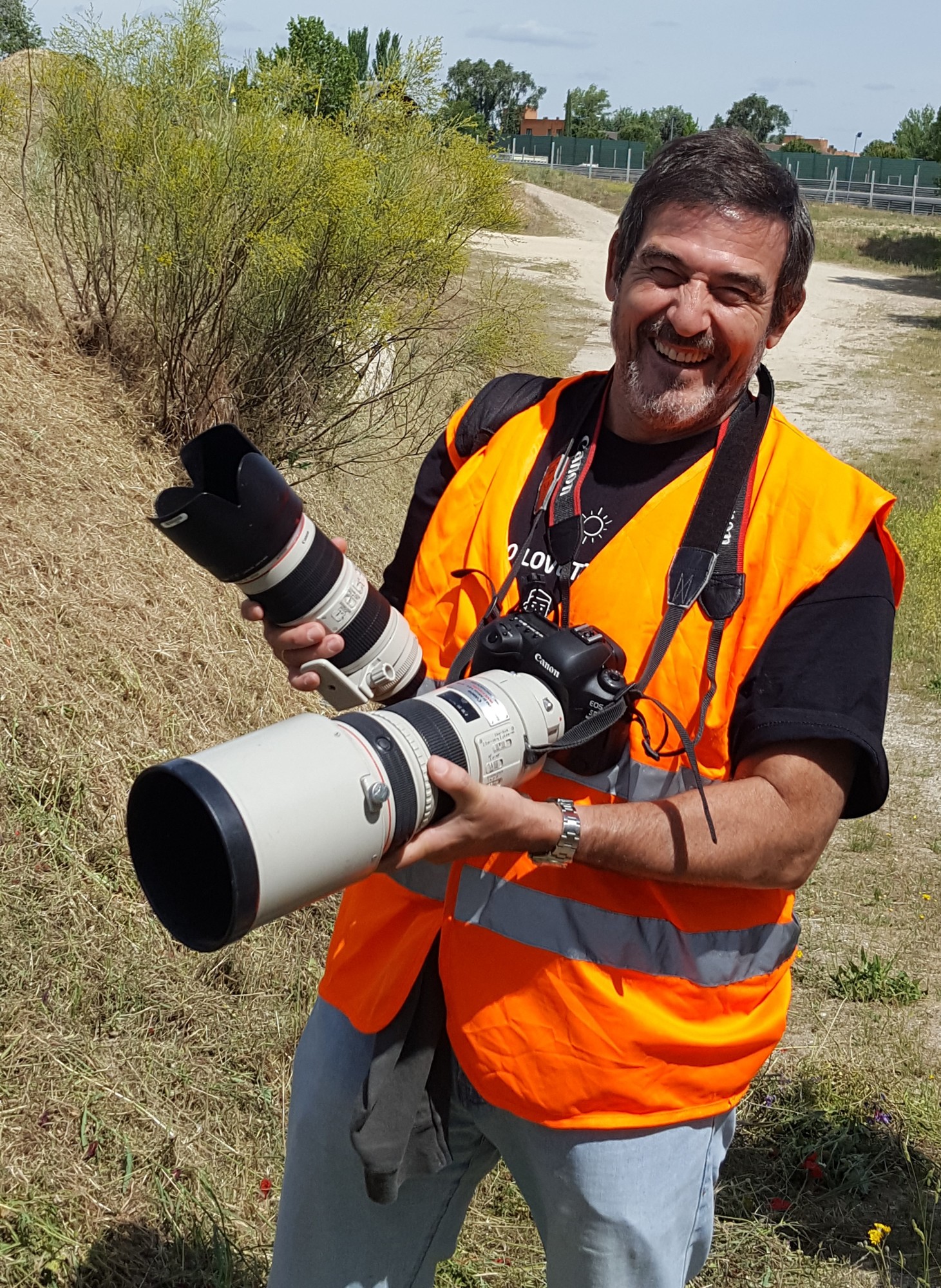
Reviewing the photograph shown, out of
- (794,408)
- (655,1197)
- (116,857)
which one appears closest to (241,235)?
(116,857)

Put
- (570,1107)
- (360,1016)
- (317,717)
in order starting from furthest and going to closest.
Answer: (360,1016)
(570,1107)
(317,717)

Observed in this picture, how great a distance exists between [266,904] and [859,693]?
829mm

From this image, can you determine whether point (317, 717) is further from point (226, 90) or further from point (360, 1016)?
point (226, 90)

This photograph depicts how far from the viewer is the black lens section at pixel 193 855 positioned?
1397 millimetres

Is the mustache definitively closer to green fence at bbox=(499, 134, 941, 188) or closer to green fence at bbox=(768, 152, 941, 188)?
green fence at bbox=(499, 134, 941, 188)

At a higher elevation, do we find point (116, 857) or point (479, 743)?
point (479, 743)

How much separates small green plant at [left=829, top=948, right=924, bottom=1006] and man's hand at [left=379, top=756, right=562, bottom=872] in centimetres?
301

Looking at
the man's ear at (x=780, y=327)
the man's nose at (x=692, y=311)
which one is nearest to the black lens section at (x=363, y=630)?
the man's nose at (x=692, y=311)

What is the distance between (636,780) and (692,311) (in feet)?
2.34

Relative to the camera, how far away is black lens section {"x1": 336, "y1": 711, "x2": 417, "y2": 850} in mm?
1545

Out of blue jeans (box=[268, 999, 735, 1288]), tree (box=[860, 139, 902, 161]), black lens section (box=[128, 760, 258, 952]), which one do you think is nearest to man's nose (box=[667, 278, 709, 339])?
black lens section (box=[128, 760, 258, 952])

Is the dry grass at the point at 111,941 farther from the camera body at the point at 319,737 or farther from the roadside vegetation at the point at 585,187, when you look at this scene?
the roadside vegetation at the point at 585,187

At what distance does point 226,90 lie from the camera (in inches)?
239


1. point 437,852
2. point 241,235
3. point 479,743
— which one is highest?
point 241,235
